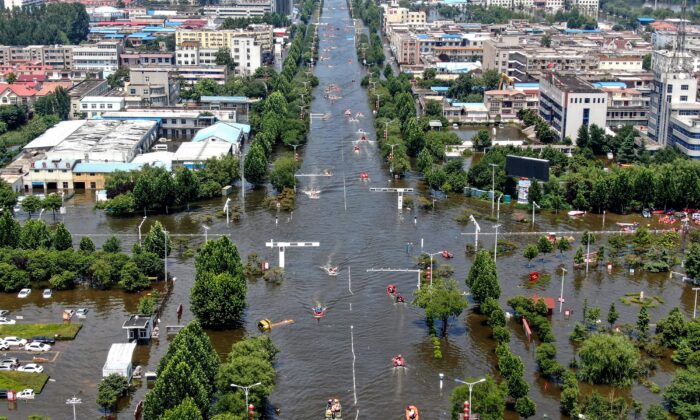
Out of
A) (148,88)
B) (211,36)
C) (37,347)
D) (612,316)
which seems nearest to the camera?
(37,347)

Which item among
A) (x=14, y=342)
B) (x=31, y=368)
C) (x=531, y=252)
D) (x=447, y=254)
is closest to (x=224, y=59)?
(x=447, y=254)

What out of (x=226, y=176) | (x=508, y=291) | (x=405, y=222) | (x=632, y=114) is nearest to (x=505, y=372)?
(x=508, y=291)

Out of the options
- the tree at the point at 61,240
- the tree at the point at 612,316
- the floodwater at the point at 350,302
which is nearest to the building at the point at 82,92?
the floodwater at the point at 350,302

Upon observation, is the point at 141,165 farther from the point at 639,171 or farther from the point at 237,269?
the point at 639,171

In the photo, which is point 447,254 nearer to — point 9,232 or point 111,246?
point 111,246

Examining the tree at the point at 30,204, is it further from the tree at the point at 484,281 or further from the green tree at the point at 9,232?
the tree at the point at 484,281
